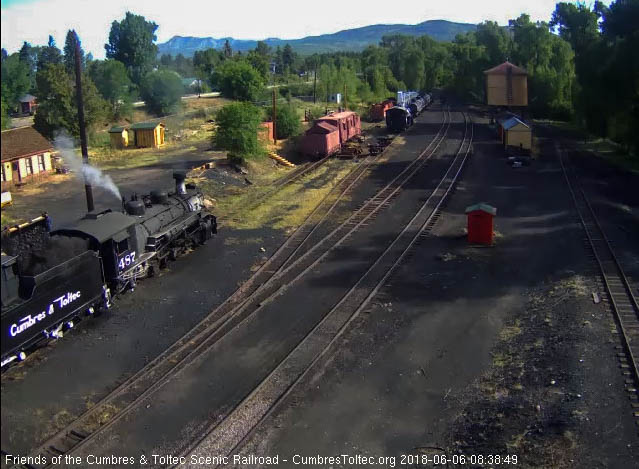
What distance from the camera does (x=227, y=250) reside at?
825 inches

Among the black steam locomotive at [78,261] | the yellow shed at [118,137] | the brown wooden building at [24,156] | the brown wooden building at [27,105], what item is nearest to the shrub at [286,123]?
the yellow shed at [118,137]

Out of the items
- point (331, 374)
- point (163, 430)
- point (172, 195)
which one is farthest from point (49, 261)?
point (172, 195)

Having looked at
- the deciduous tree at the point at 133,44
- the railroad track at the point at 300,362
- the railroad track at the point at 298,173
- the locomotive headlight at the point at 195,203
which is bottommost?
the railroad track at the point at 300,362

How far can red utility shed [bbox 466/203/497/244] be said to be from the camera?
2072cm

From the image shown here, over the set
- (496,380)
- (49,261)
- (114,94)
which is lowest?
(496,380)

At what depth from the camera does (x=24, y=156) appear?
110 ft

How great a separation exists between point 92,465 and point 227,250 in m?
12.0

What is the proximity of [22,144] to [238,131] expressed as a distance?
498 inches

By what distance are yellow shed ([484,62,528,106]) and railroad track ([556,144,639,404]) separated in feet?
119

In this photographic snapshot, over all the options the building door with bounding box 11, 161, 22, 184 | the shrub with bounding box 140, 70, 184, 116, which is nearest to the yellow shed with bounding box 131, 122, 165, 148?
the building door with bounding box 11, 161, 22, 184

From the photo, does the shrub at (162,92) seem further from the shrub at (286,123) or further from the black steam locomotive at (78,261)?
the black steam locomotive at (78,261)

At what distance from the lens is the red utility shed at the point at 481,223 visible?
20.7 meters

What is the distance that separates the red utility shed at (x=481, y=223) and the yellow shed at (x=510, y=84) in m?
43.7

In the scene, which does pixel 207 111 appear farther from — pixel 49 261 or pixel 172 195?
pixel 49 261
